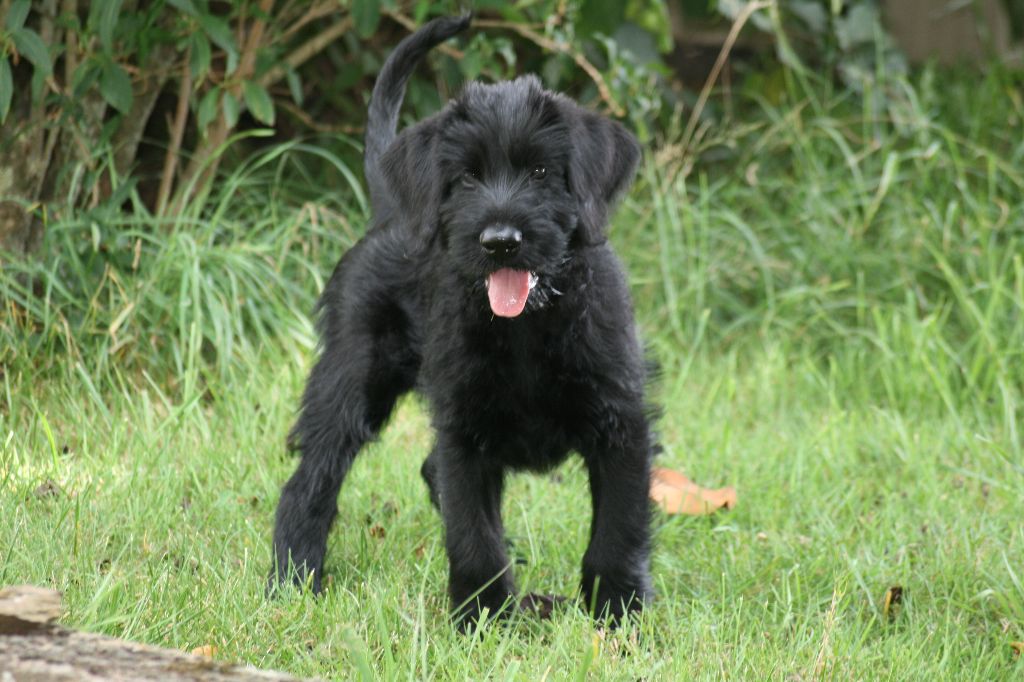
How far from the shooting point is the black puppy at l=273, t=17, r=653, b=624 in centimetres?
287

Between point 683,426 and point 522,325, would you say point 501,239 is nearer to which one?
point 522,325

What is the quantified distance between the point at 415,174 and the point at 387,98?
0.76 meters

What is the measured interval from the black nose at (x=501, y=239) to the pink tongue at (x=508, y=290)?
63 mm

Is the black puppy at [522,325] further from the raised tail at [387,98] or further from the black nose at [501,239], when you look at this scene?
the raised tail at [387,98]

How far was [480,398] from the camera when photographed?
2984 millimetres

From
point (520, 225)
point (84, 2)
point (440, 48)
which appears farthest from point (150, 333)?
point (520, 225)

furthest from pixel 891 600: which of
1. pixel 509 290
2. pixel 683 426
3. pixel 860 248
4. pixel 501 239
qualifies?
pixel 860 248

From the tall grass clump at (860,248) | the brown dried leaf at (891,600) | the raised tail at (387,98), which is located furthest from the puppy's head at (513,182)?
the tall grass clump at (860,248)

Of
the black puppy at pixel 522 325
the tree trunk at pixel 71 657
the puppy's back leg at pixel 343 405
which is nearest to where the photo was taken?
the tree trunk at pixel 71 657

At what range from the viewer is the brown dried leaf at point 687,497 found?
145 inches

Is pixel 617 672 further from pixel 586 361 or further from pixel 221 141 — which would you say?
pixel 221 141

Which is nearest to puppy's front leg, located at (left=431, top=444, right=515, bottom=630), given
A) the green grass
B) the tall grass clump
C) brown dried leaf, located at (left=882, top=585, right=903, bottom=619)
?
the green grass

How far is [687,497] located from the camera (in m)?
3.72

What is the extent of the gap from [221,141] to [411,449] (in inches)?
63.8
